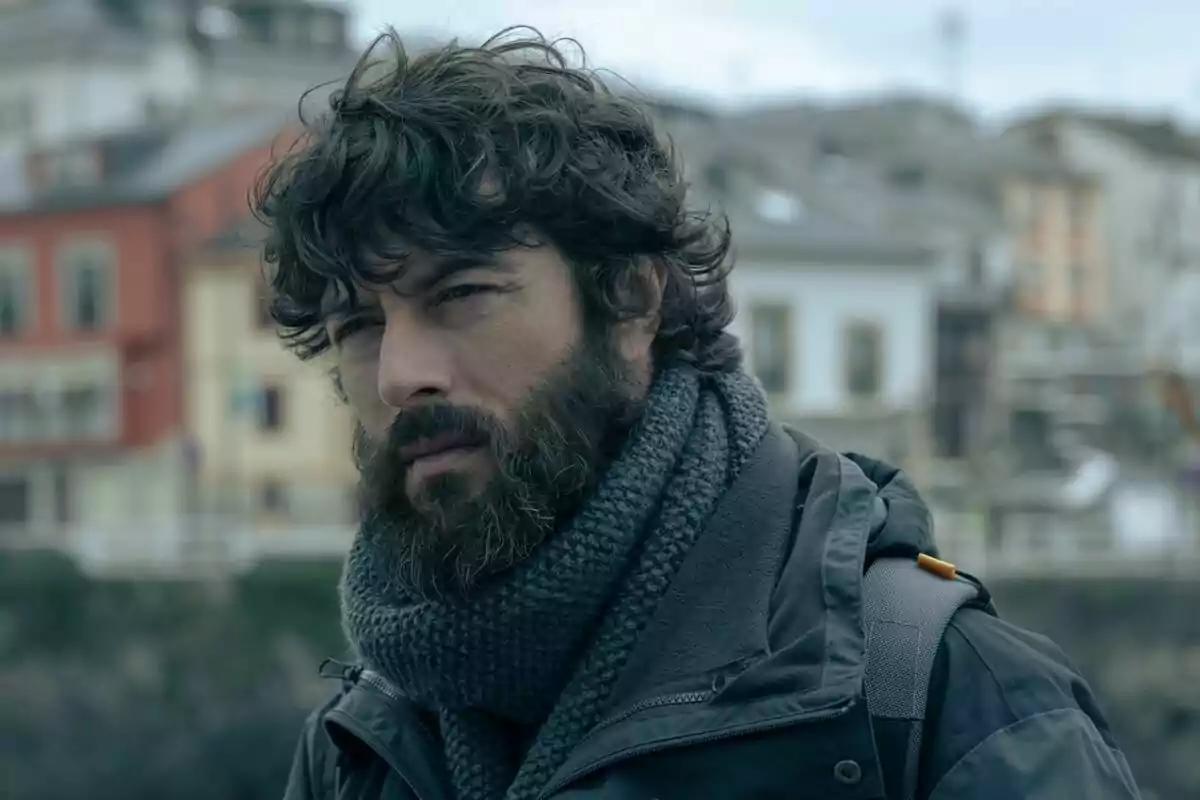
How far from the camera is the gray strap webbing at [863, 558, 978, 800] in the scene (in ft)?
4.53

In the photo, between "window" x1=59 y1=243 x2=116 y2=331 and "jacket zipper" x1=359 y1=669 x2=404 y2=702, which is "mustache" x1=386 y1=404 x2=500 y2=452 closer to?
"jacket zipper" x1=359 y1=669 x2=404 y2=702

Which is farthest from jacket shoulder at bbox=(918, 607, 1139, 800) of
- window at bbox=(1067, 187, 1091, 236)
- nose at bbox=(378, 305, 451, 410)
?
window at bbox=(1067, 187, 1091, 236)

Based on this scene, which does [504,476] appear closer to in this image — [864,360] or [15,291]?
[864,360]

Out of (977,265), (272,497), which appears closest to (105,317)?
(272,497)

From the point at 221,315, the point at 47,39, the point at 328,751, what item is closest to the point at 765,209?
the point at 221,315

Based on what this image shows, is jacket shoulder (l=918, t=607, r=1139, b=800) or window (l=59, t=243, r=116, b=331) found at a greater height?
jacket shoulder (l=918, t=607, r=1139, b=800)

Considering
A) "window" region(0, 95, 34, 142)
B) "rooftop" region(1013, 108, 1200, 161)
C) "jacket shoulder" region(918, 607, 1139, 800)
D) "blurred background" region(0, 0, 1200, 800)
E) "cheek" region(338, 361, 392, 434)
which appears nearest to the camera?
"jacket shoulder" region(918, 607, 1139, 800)

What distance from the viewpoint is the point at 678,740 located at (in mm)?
1395

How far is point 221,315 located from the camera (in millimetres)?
22797

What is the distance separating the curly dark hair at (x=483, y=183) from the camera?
152 centimetres

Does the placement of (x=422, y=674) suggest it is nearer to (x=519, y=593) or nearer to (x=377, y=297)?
(x=519, y=593)

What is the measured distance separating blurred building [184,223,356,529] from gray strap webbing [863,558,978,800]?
20.9 m

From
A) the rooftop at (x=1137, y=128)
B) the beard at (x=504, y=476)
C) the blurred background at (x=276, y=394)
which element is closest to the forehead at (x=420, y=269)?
the beard at (x=504, y=476)

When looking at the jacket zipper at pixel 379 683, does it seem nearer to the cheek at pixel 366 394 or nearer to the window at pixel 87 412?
the cheek at pixel 366 394
